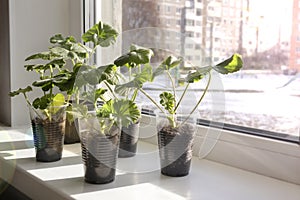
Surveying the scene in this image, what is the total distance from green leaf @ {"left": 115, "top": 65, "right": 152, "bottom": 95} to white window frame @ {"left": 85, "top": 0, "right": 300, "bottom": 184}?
0.19m

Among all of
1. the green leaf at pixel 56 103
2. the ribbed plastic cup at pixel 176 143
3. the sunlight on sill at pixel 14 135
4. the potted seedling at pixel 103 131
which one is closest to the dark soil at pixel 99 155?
the potted seedling at pixel 103 131

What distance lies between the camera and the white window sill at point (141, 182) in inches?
33.5

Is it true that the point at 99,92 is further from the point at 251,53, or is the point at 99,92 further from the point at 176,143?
the point at 251,53

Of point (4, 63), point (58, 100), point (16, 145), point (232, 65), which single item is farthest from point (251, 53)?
point (4, 63)

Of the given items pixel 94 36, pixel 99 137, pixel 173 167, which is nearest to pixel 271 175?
pixel 173 167

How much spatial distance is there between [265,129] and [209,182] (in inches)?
7.7

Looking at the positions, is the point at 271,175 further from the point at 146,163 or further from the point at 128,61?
the point at 128,61

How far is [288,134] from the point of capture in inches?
37.1

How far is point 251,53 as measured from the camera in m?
1.00

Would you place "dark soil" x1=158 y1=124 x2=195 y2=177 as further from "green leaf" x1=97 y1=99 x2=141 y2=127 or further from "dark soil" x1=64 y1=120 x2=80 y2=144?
"dark soil" x1=64 y1=120 x2=80 y2=144

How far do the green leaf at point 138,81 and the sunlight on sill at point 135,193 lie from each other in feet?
0.69

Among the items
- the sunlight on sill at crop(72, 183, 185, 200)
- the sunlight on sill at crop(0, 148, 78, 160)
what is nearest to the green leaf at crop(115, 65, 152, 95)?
the sunlight on sill at crop(72, 183, 185, 200)

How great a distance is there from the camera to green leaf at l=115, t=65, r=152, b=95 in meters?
0.88

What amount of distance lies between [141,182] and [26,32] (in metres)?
0.82
